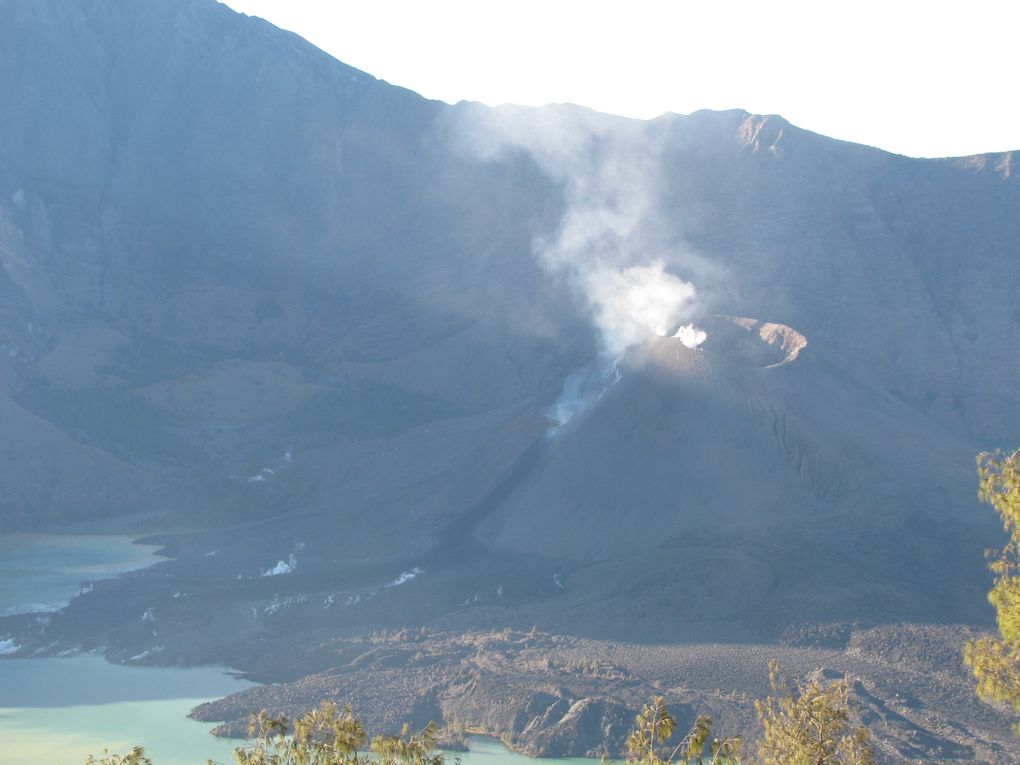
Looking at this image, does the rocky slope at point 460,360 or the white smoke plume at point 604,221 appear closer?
the rocky slope at point 460,360

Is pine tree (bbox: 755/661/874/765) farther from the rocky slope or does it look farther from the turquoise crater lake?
the rocky slope

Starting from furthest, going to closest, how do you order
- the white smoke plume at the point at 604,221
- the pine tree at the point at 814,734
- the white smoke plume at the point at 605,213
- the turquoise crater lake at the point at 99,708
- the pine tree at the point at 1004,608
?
the white smoke plume at the point at 605,213 → the white smoke plume at the point at 604,221 → the turquoise crater lake at the point at 99,708 → the pine tree at the point at 1004,608 → the pine tree at the point at 814,734

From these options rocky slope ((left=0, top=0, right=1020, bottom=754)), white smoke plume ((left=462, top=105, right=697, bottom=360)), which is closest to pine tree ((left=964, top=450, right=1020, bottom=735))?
rocky slope ((left=0, top=0, right=1020, bottom=754))

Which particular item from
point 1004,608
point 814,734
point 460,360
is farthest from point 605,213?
point 814,734

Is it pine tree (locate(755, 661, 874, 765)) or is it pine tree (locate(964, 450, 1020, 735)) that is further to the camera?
pine tree (locate(964, 450, 1020, 735))

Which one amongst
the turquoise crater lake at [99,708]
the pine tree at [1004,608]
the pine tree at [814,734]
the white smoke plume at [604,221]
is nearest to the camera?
the pine tree at [814,734]

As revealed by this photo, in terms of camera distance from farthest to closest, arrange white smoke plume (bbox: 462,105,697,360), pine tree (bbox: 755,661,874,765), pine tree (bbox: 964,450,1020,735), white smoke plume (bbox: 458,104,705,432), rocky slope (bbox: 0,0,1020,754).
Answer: white smoke plume (bbox: 462,105,697,360)
white smoke plume (bbox: 458,104,705,432)
rocky slope (bbox: 0,0,1020,754)
pine tree (bbox: 964,450,1020,735)
pine tree (bbox: 755,661,874,765)

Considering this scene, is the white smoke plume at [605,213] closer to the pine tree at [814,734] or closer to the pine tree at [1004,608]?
the pine tree at [1004,608]

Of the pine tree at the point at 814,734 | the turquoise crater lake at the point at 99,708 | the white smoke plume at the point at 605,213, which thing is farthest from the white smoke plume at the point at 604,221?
the pine tree at the point at 814,734

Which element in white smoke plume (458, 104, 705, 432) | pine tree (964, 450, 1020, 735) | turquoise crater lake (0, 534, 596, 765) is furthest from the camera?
white smoke plume (458, 104, 705, 432)
